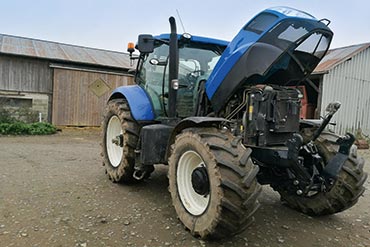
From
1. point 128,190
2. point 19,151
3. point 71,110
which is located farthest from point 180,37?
point 71,110

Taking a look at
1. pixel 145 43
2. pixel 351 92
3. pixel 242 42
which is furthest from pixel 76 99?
pixel 242 42

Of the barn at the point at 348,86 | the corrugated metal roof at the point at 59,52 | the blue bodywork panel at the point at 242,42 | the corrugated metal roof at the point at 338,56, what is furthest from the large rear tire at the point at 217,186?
the corrugated metal roof at the point at 59,52

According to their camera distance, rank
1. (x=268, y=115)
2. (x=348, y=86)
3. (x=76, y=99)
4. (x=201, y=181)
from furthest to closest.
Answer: (x=76, y=99) → (x=348, y=86) → (x=268, y=115) → (x=201, y=181)

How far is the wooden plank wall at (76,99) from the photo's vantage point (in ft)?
45.3

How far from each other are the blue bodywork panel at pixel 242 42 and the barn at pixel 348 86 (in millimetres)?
10450

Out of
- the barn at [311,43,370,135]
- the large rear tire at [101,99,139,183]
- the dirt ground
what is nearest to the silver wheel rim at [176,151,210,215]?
the dirt ground

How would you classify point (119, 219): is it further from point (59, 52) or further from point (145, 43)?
point (59, 52)

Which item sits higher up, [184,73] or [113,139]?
[184,73]

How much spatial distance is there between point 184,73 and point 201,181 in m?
1.84

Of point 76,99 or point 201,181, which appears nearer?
point 201,181

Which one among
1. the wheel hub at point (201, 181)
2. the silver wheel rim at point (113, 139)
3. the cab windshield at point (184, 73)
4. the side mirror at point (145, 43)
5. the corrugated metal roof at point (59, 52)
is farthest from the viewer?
the corrugated metal roof at point (59, 52)

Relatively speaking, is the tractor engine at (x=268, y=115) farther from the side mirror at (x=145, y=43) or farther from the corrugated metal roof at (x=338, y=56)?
the corrugated metal roof at (x=338, y=56)

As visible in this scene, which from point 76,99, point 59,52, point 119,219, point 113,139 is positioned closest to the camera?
point 119,219

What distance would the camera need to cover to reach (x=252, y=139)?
317 centimetres
